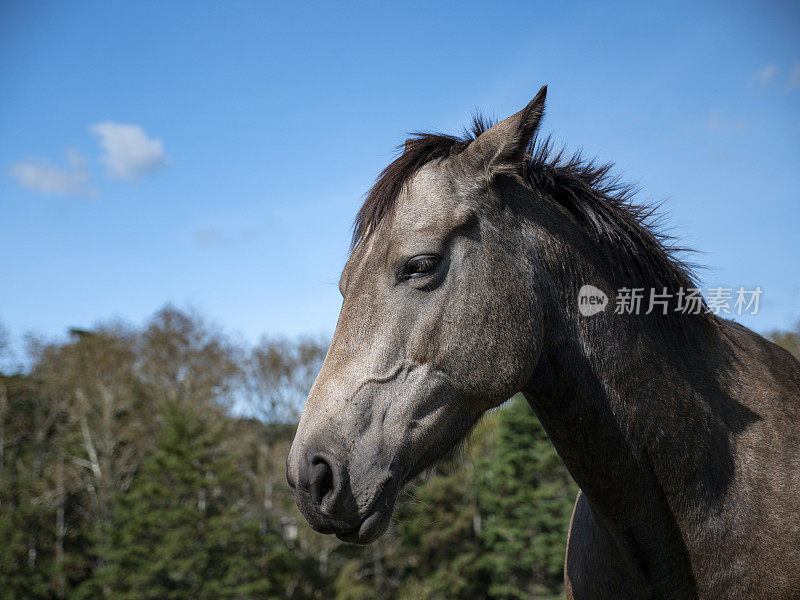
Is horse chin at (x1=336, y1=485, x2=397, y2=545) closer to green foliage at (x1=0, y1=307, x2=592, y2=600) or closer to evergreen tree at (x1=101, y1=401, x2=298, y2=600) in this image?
green foliage at (x1=0, y1=307, x2=592, y2=600)

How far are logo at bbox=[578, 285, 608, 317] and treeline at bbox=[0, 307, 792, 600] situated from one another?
23588mm

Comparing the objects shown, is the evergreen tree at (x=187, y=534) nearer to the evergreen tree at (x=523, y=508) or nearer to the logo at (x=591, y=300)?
the evergreen tree at (x=523, y=508)

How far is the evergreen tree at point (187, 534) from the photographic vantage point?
79.9 feet

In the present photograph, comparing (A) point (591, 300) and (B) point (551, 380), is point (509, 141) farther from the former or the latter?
(B) point (551, 380)

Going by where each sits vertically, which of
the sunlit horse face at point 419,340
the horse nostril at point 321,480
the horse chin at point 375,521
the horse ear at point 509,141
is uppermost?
the horse ear at point 509,141

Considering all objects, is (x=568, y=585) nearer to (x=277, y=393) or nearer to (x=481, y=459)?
(x=481, y=459)

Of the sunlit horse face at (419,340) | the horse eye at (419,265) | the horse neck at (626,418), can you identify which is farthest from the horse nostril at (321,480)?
the horse neck at (626,418)

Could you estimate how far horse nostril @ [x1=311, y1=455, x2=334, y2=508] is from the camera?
83.7 inches

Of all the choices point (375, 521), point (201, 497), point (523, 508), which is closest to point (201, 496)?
point (201, 497)

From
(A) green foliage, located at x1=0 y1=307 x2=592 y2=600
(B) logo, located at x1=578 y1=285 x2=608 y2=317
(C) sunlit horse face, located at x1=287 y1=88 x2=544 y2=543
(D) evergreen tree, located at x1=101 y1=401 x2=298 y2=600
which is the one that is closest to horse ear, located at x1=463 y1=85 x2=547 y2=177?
(C) sunlit horse face, located at x1=287 y1=88 x2=544 y2=543

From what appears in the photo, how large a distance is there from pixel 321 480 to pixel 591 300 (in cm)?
145

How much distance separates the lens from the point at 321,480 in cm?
214

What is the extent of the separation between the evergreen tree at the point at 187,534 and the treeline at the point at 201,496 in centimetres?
7

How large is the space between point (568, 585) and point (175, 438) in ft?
85.3
